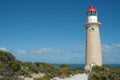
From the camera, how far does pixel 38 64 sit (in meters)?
27.7

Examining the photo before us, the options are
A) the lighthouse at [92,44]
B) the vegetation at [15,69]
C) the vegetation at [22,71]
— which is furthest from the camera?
the lighthouse at [92,44]

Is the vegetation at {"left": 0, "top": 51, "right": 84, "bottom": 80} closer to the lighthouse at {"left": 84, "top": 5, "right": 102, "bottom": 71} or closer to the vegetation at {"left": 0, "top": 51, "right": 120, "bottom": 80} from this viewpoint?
the vegetation at {"left": 0, "top": 51, "right": 120, "bottom": 80}

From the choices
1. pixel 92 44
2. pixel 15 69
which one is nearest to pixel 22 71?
pixel 15 69

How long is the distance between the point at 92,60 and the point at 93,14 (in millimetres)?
6064

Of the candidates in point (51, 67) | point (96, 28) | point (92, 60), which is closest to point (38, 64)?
point (51, 67)

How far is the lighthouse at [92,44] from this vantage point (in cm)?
2769

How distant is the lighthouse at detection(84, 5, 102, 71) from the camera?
1090 inches

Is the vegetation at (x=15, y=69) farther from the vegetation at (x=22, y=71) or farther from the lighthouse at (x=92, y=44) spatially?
the lighthouse at (x=92, y=44)

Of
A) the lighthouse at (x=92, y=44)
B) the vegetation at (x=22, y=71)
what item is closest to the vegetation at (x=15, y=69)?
the vegetation at (x=22, y=71)

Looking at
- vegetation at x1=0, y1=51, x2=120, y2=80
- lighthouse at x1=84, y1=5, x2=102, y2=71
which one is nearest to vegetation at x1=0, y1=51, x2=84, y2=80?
vegetation at x1=0, y1=51, x2=120, y2=80

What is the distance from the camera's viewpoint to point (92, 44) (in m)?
27.7

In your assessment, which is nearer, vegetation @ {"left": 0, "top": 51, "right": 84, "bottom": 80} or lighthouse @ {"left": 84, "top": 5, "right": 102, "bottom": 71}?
vegetation @ {"left": 0, "top": 51, "right": 84, "bottom": 80}

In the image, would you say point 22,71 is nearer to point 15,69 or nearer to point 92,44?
point 15,69

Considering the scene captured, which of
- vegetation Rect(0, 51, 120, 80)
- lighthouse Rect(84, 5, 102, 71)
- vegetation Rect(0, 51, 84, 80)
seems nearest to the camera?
vegetation Rect(0, 51, 84, 80)
